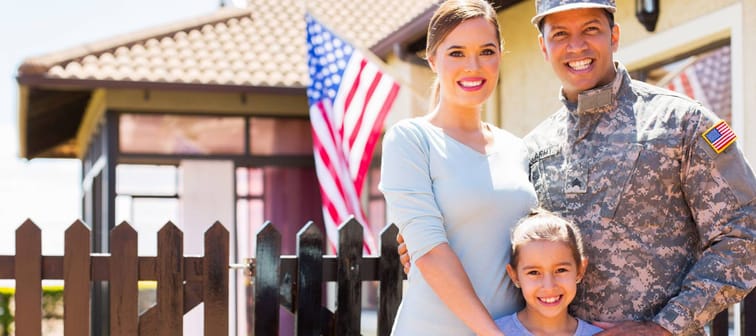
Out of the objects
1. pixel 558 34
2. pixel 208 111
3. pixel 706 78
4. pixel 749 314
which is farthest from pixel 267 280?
pixel 208 111

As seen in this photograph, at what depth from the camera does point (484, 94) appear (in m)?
2.55

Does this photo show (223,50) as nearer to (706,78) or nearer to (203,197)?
(203,197)

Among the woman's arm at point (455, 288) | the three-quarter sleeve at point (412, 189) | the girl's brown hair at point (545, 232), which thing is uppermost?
the three-quarter sleeve at point (412, 189)

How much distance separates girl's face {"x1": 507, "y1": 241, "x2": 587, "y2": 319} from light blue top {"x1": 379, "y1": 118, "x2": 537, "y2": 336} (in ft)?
0.30

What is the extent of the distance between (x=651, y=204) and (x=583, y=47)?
48cm

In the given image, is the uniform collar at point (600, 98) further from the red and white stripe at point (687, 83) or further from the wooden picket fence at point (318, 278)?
the red and white stripe at point (687, 83)

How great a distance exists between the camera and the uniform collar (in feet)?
8.29

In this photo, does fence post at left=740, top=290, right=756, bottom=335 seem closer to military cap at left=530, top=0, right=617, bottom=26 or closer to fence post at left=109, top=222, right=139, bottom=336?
military cap at left=530, top=0, right=617, bottom=26

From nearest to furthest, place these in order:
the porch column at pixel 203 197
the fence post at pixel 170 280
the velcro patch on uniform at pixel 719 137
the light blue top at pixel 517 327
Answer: the velcro patch on uniform at pixel 719 137 < the light blue top at pixel 517 327 < the fence post at pixel 170 280 < the porch column at pixel 203 197

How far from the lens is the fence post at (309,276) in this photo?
144 inches

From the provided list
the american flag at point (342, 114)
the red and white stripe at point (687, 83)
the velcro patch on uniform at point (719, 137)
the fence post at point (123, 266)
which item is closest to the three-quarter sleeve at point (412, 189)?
the velcro patch on uniform at point (719, 137)

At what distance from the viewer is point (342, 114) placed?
689 cm

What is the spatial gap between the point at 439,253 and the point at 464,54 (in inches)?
22.3

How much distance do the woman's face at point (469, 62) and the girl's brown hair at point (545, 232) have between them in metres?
0.38
